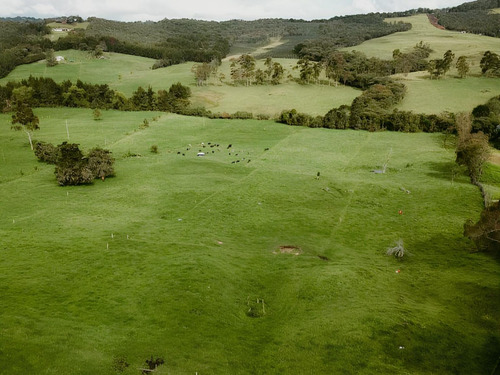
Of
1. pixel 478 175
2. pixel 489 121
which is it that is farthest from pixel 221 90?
pixel 478 175

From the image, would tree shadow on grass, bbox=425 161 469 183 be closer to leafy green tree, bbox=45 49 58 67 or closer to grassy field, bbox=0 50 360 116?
grassy field, bbox=0 50 360 116

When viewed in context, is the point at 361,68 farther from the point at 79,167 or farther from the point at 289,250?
the point at 289,250

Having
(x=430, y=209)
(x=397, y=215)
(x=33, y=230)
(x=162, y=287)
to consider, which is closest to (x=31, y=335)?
(x=162, y=287)

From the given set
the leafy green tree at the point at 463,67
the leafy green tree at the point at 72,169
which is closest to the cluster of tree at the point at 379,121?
the leafy green tree at the point at 463,67

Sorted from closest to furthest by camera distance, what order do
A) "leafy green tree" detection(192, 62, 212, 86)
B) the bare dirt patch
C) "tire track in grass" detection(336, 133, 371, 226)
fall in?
the bare dirt patch, "tire track in grass" detection(336, 133, 371, 226), "leafy green tree" detection(192, 62, 212, 86)

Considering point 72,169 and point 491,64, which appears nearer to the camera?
point 72,169

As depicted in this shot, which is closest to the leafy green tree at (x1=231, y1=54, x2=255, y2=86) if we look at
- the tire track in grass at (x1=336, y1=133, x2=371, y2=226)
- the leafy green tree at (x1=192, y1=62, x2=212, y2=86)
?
the leafy green tree at (x1=192, y1=62, x2=212, y2=86)
